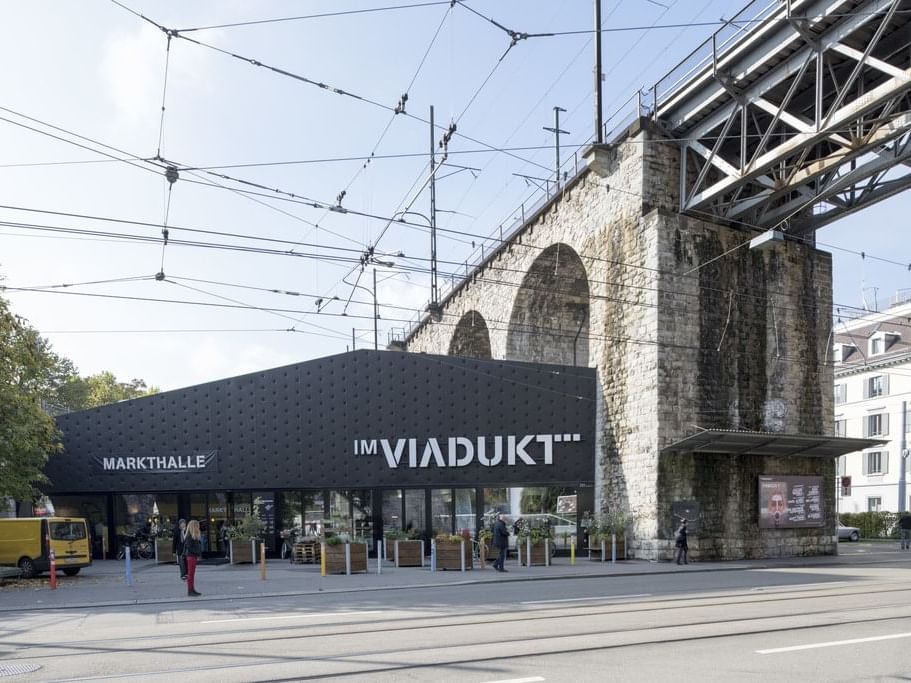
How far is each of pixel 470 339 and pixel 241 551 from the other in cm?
2150

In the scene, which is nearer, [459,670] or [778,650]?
[459,670]

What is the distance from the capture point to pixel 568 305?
3441 cm

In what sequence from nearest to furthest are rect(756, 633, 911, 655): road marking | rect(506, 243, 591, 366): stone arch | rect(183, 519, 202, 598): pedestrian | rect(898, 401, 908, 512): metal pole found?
rect(756, 633, 911, 655): road marking, rect(183, 519, 202, 598): pedestrian, rect(506, 243, 591, 366): stone arch, rect(898, 401, 908, 512): metal pole

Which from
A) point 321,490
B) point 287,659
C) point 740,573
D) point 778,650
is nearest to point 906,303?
point 740,573

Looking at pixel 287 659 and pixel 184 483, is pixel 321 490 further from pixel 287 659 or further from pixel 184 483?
pixel 287 659

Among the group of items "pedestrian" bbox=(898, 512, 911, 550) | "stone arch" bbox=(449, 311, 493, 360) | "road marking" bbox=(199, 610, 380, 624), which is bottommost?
"pedestrian" bbox=(898, 512, 911, 550)

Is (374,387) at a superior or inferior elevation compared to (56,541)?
superior

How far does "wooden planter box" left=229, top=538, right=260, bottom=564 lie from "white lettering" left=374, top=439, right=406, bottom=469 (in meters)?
5.38

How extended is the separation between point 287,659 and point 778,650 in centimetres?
567

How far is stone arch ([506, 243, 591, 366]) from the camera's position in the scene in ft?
111

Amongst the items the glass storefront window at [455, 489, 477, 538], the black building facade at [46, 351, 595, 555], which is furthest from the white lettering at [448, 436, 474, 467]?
the glass storefront window at [455, 489, 477, 538]

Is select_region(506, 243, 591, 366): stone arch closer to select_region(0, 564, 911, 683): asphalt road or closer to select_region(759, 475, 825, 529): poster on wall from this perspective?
select_region(759, 475, 825, 529): poster on wall

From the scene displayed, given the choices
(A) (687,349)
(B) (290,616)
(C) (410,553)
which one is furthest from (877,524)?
(B) (290,616)

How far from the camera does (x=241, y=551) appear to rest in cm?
2488
